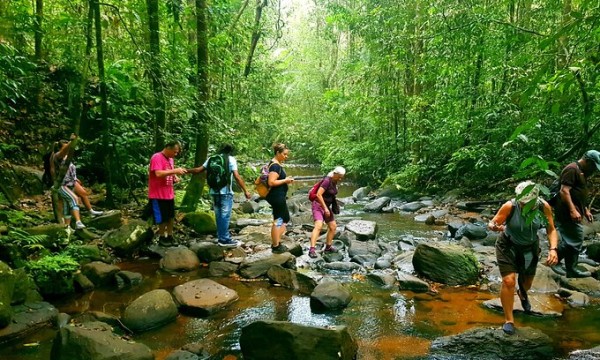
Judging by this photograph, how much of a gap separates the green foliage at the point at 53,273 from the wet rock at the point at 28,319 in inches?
18.9

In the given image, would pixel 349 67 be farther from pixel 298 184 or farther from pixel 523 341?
pixel 523 341

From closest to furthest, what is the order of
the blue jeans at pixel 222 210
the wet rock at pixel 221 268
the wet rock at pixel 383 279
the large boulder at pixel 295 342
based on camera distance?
the large boulder at pixel 295 342, the wet rock at pixel 383 279, the wet rock at pixel 221 268, the blue jeans at pixel 222 210

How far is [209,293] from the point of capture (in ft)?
19.2

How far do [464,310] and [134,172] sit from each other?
8613 millimetres

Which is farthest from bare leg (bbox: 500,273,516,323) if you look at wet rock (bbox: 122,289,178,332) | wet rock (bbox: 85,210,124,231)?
wet rock (bbox: 85,210,124,231)

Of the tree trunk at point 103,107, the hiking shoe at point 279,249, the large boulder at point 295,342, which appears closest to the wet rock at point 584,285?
the large boulder at point 295,342

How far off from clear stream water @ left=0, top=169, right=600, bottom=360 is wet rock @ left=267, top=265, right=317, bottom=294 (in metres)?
0.13

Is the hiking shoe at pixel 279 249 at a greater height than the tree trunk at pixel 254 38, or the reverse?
the tree trunk at pixel 254 38

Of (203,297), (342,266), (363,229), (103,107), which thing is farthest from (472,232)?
(103,107)

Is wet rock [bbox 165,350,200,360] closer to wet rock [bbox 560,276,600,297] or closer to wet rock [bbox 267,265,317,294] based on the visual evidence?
wet rock [bbox 267,265,317,294]

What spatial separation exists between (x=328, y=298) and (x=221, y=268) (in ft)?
7.52

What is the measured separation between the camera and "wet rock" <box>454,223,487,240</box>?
9828 millimetres

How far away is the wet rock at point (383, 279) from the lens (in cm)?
674

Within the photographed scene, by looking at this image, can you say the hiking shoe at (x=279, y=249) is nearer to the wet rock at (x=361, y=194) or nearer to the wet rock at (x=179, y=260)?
the wet rock at (x=179, y=260)
